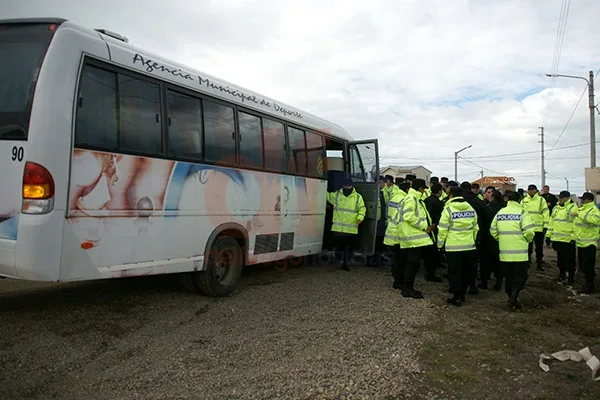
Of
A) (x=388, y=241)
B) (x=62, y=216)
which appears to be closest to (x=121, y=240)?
(x=62, y=216)

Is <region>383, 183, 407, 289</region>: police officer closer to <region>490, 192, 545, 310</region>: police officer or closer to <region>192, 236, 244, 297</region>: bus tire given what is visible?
<region>490, 192, 545, 310</region>: police officer

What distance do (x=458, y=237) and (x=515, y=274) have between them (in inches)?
39.9

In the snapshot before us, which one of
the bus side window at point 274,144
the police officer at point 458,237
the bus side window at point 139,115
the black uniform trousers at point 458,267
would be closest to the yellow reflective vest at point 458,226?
the police officer at point 458,237

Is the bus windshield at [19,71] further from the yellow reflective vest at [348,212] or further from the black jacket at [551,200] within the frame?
the black jacket at [551,200]

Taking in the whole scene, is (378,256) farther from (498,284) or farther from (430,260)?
(498,284)

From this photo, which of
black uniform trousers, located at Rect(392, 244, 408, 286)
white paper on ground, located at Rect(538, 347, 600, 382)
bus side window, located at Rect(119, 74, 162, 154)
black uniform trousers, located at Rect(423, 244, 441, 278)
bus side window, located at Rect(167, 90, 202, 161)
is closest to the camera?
white paper on ground, located at Rect(538, 347, 600, 382)

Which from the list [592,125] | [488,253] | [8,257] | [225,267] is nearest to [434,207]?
[488,253]

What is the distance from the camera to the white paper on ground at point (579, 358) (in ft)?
13.0

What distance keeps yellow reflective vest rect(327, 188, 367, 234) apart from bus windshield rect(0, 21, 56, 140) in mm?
5826

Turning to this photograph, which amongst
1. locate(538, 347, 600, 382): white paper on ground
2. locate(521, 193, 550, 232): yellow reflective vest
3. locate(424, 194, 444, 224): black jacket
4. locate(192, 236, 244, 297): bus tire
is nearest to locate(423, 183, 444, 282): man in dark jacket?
locate(424, 194, 444, 224): black jacket

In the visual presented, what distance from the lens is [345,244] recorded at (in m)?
9.09

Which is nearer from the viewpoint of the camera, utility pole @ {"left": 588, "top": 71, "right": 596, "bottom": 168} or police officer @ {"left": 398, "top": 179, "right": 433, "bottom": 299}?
police officer @ {"left": 398, "top": 179, "right": 433, "bottom": 299}

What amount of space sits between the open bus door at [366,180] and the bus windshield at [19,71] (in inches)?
249

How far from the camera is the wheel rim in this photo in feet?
21.4
